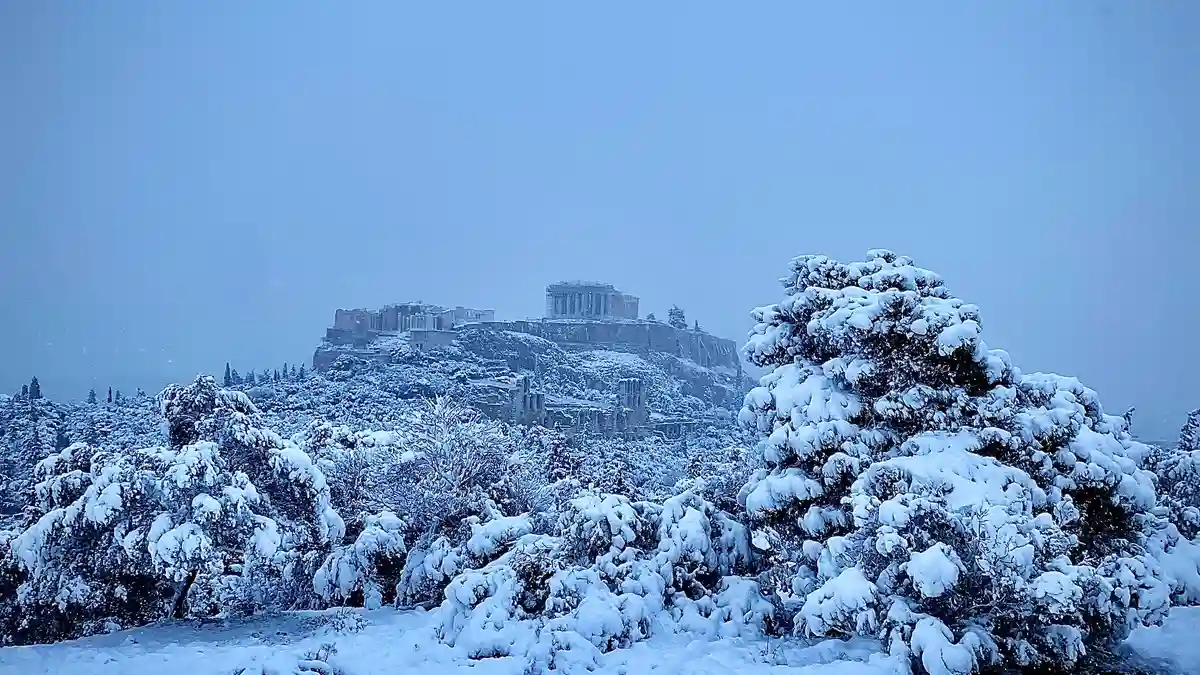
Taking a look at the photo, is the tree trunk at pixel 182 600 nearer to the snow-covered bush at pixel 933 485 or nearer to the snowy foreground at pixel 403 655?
the snowy foreground at pixel 403 655

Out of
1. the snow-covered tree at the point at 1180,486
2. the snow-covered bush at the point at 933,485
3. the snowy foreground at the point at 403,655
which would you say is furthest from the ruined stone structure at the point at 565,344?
the snow-covered bush at the point at 933,485

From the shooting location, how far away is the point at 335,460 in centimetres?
1189

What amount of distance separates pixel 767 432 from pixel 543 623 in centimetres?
320

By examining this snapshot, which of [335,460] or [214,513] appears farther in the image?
[335,460]

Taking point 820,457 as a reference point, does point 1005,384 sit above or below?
above

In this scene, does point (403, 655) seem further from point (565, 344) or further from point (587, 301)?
point (587, 301)

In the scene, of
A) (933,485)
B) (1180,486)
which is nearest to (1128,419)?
(1180,486)

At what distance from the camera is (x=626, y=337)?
64.6 meters

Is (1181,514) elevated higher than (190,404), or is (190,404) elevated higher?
(190,404)

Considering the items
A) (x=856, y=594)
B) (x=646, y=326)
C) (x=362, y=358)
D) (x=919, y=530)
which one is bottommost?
(x=856, y=594)

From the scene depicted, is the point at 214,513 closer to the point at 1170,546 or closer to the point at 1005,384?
the point at 1005,384

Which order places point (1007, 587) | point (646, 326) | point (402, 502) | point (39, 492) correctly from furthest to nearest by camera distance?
point (646, 326) → point (402, 502) → point (39, 492) → point (1007, 587)

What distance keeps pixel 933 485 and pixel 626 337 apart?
57.7 m

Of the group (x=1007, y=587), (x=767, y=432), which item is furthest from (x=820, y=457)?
(x=1007, y=587)
